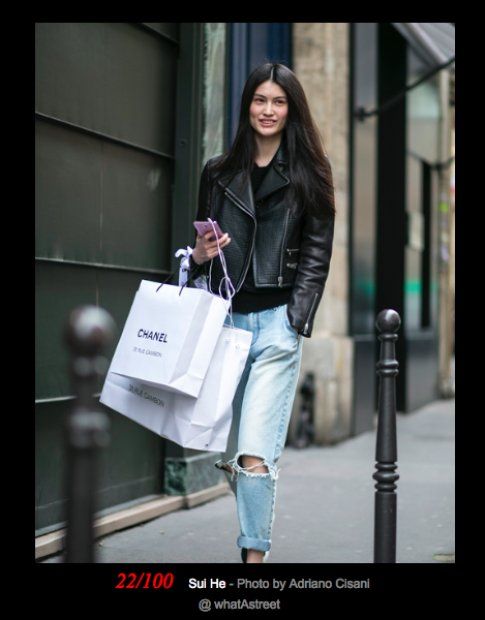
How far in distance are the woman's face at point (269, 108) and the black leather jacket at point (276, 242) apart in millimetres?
117

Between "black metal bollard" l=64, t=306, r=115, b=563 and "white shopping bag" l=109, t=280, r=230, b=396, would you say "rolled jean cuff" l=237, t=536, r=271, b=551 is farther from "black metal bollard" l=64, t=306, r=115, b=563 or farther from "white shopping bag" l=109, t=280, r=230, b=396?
"black metal bollard" l=64, t=306, r=115, b=563

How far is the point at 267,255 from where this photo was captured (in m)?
4.45

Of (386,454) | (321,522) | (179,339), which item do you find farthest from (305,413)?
(179,339)

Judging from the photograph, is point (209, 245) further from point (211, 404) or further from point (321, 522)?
point (321, 522)

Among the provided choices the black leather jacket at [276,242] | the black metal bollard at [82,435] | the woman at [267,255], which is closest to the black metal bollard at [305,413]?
the woman at [267,255]

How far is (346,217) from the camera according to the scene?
33.0 ft

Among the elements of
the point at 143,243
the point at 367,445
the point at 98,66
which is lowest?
the point at 367,445

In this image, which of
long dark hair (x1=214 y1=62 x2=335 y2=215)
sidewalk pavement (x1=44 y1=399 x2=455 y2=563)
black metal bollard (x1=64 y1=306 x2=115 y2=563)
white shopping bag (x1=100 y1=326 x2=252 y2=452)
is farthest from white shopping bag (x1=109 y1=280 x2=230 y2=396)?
black metal bollard (x1=64 y1=306 x2=115 y2=563)

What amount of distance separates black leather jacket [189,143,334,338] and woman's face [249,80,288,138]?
12cm

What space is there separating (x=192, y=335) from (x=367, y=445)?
5.76m

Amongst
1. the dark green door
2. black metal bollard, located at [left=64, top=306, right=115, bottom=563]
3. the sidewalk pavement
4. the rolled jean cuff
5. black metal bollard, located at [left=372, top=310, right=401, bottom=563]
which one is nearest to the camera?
black metal bollard, located at [left=64, top=306, right=115, bottom=563]

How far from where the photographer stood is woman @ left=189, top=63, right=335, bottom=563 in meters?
4.35
